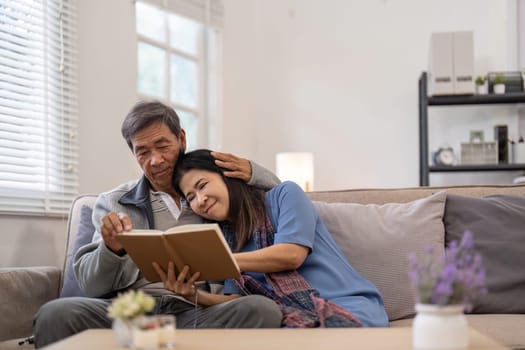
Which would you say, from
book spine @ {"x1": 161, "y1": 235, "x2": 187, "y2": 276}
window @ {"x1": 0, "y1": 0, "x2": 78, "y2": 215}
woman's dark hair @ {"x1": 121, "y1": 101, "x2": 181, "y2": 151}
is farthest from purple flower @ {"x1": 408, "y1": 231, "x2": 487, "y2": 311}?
window @ {"x1": 0, "y1": 0, "x2": 78, "y2": 215}

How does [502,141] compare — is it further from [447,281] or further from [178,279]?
[447,281]

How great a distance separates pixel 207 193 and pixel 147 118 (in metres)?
0.36

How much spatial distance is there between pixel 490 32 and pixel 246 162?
3.34 meters

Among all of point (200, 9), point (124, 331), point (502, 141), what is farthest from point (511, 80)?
point (124, 331)

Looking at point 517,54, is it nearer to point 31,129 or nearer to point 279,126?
point 279,126

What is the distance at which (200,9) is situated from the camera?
4516mm

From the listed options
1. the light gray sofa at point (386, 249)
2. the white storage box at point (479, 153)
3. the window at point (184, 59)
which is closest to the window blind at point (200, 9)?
the window at point (184, 59)

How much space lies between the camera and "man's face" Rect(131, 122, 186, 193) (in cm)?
226

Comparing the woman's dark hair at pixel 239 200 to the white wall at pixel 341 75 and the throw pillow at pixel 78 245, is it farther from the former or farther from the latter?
the white wall at pixel 341 75

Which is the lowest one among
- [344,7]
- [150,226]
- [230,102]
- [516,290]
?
[516,290]

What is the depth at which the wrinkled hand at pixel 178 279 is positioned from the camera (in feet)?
6.06

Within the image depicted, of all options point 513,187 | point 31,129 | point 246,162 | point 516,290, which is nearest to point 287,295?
point 246,162

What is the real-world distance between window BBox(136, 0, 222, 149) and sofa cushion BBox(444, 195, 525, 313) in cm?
222

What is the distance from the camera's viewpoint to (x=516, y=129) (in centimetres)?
492
